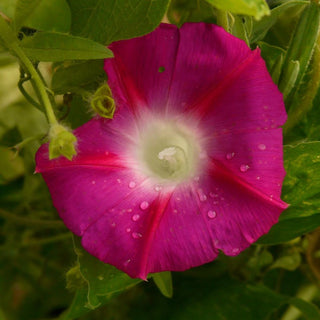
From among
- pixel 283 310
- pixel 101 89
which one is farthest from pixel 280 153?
pixel 283 310

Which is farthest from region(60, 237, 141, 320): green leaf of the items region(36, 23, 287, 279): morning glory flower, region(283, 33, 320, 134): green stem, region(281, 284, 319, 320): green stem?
region(281, 284, 319, 320): green stem

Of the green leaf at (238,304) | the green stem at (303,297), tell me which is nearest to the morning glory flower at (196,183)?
the green leaf at (238,304)

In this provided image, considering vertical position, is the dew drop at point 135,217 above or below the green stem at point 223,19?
below

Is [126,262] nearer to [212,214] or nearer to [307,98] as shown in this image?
[212,214]

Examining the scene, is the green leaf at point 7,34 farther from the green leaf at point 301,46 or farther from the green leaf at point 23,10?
the green leaf at point 301,46

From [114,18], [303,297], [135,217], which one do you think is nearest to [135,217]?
[135,217]

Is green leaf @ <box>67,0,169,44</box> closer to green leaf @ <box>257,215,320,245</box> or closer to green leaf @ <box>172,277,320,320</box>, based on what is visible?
green leaf @ <box>257,215,320,245</box>
